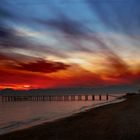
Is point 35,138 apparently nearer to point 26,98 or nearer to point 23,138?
point 23,138

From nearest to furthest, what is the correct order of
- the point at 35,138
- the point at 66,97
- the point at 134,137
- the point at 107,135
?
the point at 134,137 → the point at 107,135 → the point at 35,138 → the point at 66,97

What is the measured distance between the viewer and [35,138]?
39.2 feet

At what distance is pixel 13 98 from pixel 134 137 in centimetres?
10218

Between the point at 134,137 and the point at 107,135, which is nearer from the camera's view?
the point at 134,137

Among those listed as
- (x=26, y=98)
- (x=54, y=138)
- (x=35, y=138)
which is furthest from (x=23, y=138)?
(x=26, y=98)

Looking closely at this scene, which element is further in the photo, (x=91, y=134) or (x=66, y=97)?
(x=66, y=97)

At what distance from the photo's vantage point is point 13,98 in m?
108

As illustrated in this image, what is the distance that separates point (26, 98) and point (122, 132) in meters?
99.7

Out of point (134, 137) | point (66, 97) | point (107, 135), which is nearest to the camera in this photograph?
point (134, 137)

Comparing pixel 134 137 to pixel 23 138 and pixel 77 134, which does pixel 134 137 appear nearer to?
pixel 77 134

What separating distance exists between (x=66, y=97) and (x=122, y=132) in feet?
301

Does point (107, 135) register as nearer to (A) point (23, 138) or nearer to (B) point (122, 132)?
(B) point (122, 132)

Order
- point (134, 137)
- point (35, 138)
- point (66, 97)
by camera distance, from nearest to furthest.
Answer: point (134, 137) → point (35, 138) → point (66, 97)

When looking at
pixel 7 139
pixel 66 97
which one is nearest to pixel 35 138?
pixel 7 139
